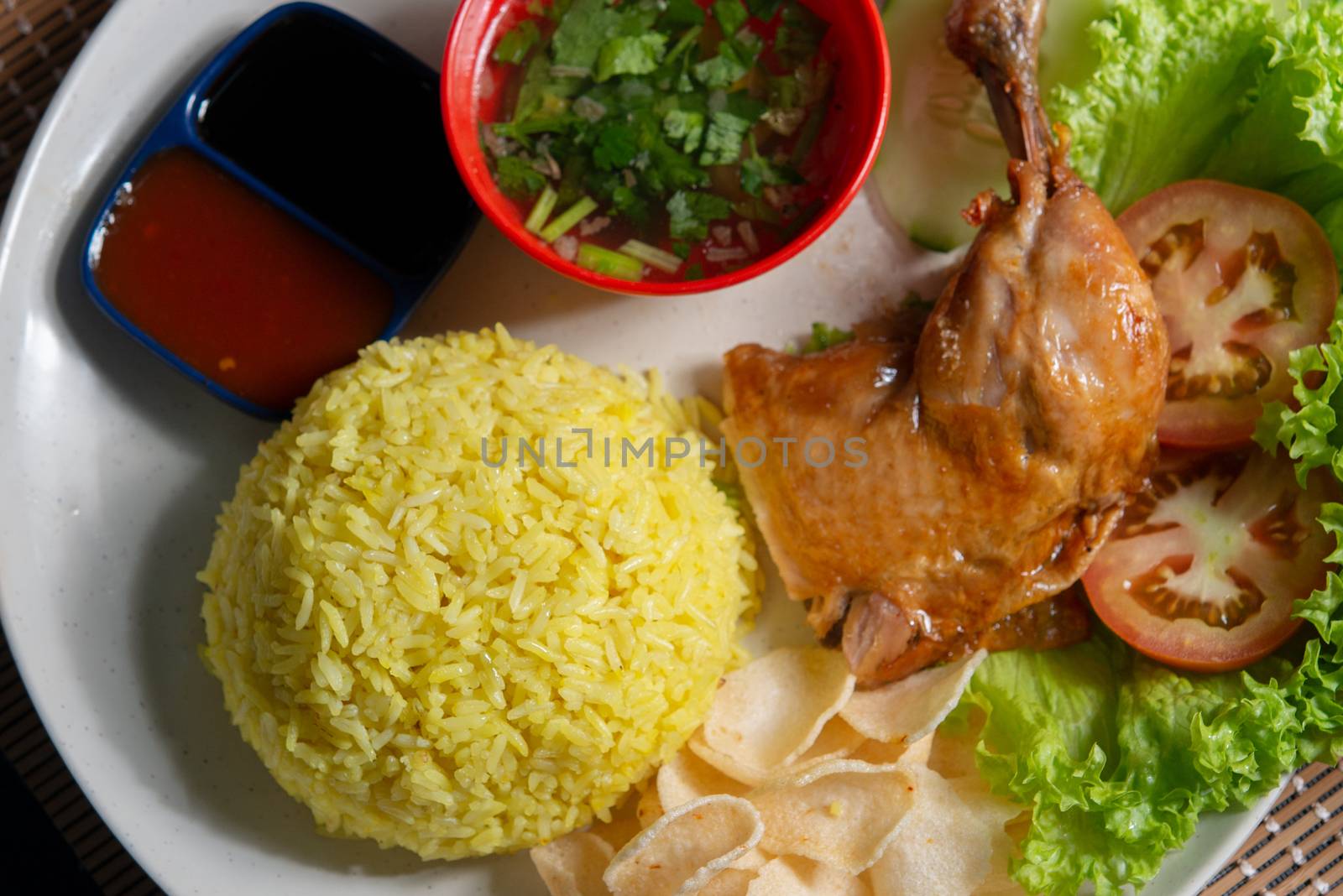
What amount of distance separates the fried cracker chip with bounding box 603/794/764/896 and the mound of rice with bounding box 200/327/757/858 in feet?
0.66

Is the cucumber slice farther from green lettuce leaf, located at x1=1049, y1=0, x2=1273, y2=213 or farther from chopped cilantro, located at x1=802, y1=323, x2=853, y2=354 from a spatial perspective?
chopped cilantro, located at x1=802, y1=323, x2=853, y2=354

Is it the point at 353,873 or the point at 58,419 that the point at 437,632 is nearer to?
the point at 353,873

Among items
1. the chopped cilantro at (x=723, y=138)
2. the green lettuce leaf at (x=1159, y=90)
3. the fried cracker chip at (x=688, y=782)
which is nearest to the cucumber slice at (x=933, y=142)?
the green lettuce leaf at (x=1159, y=90)

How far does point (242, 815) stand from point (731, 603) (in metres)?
1.37

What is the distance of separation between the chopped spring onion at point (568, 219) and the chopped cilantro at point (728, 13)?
53 centimetres

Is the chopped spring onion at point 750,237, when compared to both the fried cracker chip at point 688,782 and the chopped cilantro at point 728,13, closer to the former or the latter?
the chopped cilantro at point 728,13

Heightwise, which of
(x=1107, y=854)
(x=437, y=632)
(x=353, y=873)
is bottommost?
(x=353, y=873)

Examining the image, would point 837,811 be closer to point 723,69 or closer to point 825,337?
point 825,337

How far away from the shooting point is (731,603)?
8.61 ft

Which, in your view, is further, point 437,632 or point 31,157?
point 31,157

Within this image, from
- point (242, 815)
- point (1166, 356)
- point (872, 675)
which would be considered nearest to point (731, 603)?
point (872, 675)

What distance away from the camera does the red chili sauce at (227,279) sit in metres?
2.57

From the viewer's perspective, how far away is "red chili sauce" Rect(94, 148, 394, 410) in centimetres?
257

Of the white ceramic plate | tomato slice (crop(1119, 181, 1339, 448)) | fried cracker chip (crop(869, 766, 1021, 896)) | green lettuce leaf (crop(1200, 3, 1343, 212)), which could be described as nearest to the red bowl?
the white ceramic plate
